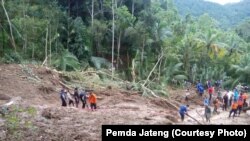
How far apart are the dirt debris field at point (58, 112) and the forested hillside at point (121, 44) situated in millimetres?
4402

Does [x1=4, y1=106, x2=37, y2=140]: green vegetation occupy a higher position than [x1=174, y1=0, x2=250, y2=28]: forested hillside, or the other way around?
[x1=4, y1=106, x2=37, y2=140]: green vegetation

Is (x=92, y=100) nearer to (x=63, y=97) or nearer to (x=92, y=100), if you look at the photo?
(x=92, y=100)

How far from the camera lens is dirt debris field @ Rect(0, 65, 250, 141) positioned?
10.5 metres

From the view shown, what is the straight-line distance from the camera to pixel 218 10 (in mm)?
95312

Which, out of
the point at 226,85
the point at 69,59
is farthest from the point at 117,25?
the point at 226,85

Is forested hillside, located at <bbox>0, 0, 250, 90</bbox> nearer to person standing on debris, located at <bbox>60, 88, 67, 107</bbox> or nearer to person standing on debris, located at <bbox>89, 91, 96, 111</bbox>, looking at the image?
person standing on debris, located at <bbox>60, 88, 67, 107</bbox>

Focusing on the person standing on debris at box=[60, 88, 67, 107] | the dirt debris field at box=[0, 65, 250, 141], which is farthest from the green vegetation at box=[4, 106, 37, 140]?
the person standing on debris at box=[60, 88, 67, 107]

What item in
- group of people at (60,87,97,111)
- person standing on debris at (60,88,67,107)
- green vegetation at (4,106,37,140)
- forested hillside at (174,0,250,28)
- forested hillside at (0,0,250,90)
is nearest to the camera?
green vegetation at (4,106,37,140)

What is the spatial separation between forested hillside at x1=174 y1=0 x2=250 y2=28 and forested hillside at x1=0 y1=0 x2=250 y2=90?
51096 millimetres

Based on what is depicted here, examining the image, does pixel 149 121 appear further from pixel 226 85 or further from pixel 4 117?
pixel 226 85

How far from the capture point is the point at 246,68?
1186 inches

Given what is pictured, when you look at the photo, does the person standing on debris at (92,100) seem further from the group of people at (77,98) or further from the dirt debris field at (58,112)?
the dirt debris field at (58,112)

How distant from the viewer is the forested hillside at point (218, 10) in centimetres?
8644
